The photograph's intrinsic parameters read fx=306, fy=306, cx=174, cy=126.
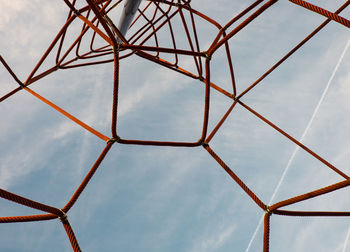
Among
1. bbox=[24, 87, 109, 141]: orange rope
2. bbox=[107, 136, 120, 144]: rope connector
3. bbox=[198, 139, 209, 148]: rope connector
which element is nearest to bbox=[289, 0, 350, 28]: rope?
bbox=[198, 139, 209, 148]: rope connector

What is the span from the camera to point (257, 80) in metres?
11.6

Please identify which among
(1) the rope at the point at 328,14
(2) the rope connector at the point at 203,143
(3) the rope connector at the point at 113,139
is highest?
(2) the rope connector at the point at 203,143

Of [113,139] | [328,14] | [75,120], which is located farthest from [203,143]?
[328,14]

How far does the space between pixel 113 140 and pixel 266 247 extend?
495cm

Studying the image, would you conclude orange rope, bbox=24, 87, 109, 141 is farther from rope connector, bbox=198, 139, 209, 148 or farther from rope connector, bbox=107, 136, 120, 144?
rope connector, bbox=198, 139, 209, 148

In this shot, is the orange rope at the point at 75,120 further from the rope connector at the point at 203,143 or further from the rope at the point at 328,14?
the rope at the point at 328,14

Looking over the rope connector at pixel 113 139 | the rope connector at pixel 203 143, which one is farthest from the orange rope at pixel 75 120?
the rope connector at pixel 203 143

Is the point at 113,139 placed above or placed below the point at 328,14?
above

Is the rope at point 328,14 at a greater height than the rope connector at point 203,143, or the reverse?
the rope connector at point 203,143

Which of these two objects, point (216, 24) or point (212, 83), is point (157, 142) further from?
point (216, 24)

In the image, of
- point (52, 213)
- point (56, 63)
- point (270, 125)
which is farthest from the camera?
point (56, 63)

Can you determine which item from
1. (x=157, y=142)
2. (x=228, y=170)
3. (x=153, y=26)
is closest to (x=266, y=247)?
(x=228, y=170)

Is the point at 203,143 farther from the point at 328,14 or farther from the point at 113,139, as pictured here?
the point at 328,14

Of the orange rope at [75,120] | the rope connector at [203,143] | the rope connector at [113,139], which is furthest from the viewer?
the rope connector at [203,143]
